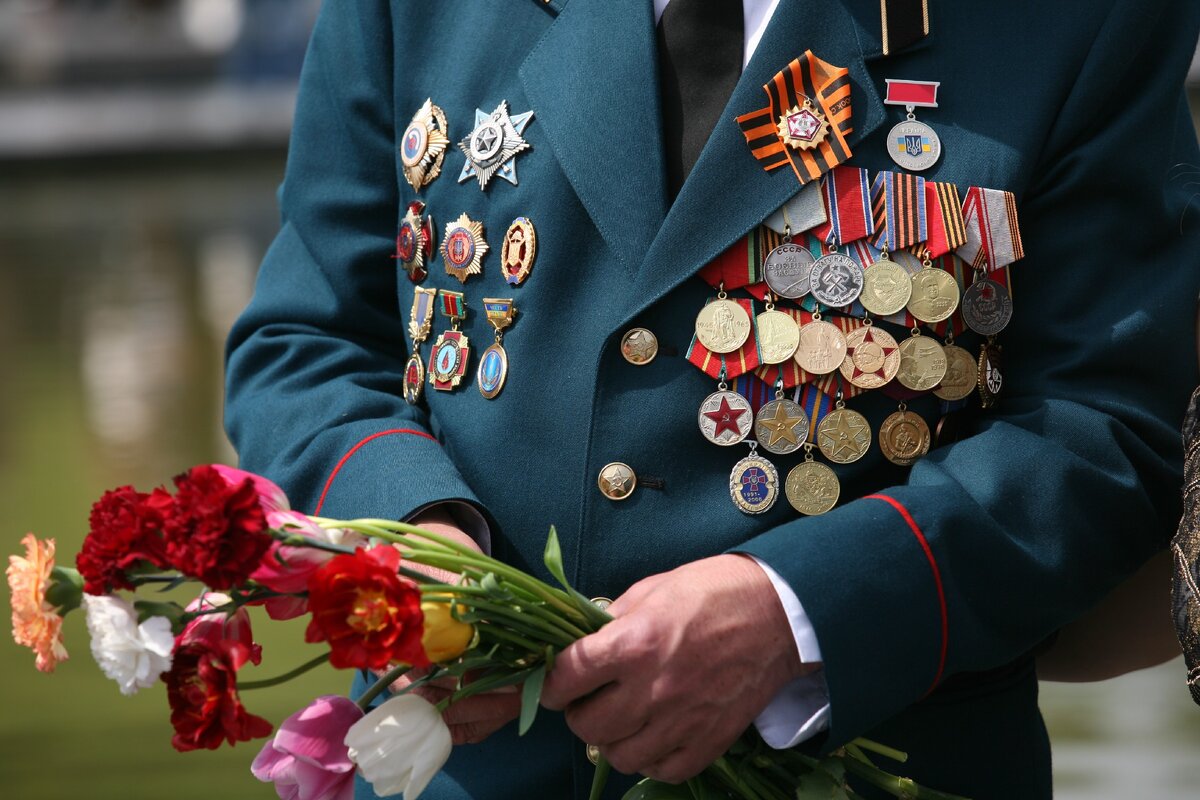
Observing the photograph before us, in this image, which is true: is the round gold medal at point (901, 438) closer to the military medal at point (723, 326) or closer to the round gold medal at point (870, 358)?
the round gold medal at point (870, 358)

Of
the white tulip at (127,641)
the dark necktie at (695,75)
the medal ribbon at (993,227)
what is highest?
the dark necktie at (695,75)

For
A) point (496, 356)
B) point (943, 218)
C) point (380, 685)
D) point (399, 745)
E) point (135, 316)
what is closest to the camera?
point (399, 745)

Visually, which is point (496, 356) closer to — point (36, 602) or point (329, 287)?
point (329, 287)

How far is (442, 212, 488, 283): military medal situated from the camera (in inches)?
79.3

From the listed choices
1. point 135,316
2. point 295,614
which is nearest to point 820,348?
point 295,614

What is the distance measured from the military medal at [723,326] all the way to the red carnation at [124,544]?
66cm

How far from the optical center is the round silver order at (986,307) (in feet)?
6.17

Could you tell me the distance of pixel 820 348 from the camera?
1.90 meters

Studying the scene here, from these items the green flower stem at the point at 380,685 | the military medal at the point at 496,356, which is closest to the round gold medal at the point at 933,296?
the military medal at the point at 496,356

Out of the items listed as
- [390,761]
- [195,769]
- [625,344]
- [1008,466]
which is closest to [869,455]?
[1008,466]

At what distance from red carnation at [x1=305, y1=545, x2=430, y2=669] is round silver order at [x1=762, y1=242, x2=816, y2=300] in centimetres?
62

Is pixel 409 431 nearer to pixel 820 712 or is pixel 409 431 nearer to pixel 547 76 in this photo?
pixel 547 76

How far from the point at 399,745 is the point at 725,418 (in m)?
0.56

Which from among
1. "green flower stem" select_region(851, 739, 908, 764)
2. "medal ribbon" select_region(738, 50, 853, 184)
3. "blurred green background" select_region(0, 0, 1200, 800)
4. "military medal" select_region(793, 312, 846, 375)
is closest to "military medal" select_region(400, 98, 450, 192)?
"medal ribbon" select_region(738, 50, 853, 184)
